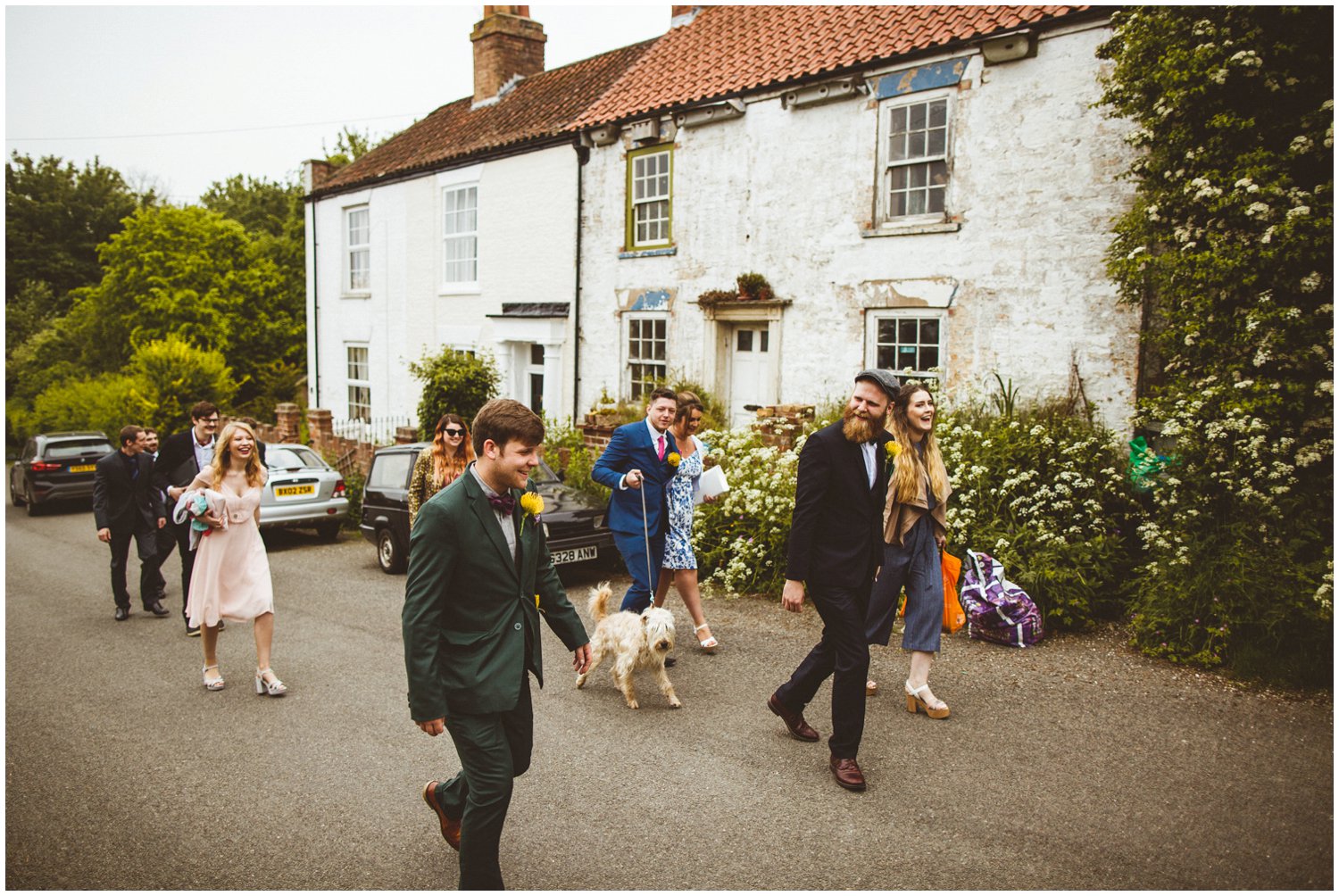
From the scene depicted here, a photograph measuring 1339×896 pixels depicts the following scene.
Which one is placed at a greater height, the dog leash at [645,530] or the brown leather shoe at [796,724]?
the dog leash at [645,530]

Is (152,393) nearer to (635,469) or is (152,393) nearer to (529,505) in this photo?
(635,469)

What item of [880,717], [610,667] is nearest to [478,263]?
[610,667]

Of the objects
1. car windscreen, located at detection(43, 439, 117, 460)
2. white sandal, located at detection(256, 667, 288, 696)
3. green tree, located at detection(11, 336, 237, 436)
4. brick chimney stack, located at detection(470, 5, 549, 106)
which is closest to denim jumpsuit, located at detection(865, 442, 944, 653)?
white sandal, located at detection(256, 667, 288, 696)

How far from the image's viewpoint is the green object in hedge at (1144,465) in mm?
7871

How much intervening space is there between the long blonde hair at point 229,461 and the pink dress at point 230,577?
0.12 m

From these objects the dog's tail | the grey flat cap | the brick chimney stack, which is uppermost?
the brick chimney stack

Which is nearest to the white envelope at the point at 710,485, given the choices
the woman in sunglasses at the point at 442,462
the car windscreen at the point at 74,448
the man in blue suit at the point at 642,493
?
the man in blue suit at the point at 642,493

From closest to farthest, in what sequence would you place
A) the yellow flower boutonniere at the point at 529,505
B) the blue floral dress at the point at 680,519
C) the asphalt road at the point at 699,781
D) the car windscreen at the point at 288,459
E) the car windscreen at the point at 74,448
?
the yellow flower boutonniere at the point at 529,505
the asphalt road at the point at 699,781
the blue floral dress at the point at 680,519
the car windscreen at the point at 288,459
the car windscreen at the point at 74,448

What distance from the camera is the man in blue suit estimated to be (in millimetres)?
6543

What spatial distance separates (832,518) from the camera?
481 cm

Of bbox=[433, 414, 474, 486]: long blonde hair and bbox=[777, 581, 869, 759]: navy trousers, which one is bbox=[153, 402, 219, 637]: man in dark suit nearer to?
bbox=[433, 414, 474, 486]: long blonde hair

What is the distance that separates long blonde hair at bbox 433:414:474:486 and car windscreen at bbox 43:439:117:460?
13.9m

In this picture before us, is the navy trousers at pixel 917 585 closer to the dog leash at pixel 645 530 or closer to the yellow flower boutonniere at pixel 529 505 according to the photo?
the dog leash at pixel 645 530

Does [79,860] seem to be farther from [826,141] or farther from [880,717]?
[826,141]
